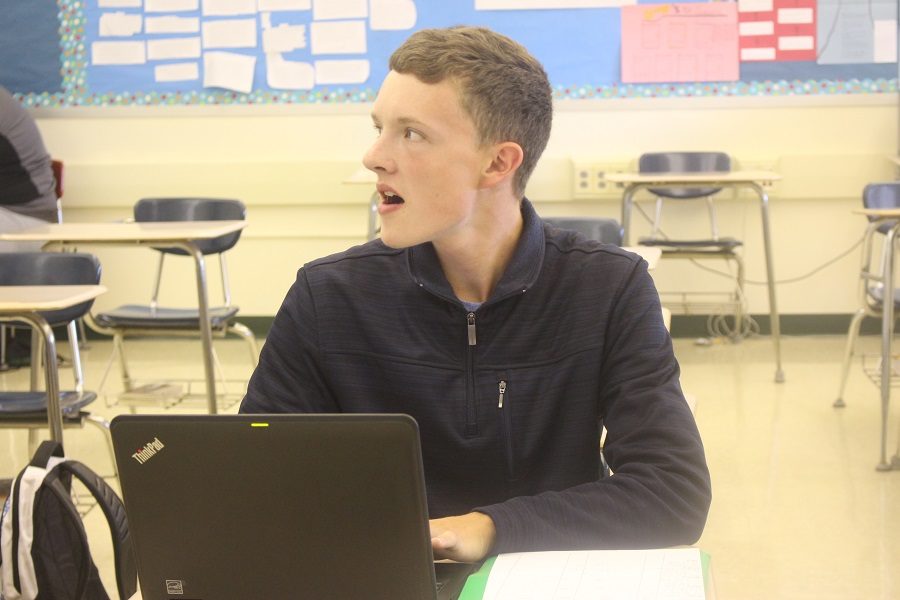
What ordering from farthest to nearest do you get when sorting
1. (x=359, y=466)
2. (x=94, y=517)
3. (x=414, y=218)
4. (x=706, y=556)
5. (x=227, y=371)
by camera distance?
(x=227, y=371) < (x=94, y=517) < (x=414, y=218) < (x=706, y=556) < (x=359, y=466)

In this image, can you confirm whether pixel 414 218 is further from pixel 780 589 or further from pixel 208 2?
pixel 208 2

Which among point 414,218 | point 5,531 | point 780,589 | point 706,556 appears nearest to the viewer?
point 706,556

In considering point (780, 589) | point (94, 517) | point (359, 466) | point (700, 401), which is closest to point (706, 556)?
point (359, 466)

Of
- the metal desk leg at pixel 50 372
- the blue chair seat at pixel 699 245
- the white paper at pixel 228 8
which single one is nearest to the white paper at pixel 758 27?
the blue chair seat at pixel 699 245

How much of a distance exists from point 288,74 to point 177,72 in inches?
22.0

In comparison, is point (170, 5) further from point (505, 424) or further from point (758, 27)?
point (505, 424)

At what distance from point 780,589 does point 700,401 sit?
173 centimetres

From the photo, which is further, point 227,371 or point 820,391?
point 227,371

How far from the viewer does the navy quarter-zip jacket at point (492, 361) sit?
1347 millimetres

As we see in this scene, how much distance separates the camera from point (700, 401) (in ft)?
14.7

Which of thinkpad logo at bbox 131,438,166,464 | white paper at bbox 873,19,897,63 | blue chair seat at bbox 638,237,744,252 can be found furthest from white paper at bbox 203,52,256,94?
thinkpad logo at bbox 131,438,166,464

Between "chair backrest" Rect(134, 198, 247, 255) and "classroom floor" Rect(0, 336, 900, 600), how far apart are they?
79 centimetres

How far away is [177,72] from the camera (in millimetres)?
5742

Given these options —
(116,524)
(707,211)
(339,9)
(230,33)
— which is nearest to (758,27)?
(707,211)
